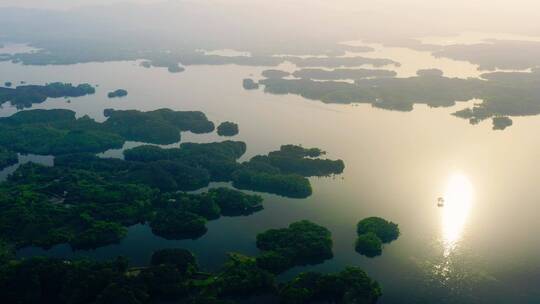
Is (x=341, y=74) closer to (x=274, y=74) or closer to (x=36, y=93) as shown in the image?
(x=274, y=74)

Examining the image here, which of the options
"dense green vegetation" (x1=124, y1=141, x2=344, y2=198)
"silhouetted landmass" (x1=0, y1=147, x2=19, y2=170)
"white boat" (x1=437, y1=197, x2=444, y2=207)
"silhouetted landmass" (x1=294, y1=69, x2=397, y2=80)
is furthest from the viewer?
"silhouetted landmass" (x1=294, y1=69, x2=397, y2=80)

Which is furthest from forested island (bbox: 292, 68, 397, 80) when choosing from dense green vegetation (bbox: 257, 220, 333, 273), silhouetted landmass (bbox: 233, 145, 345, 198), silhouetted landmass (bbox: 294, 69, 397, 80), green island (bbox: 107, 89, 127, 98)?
dense green vegetation (bbox: 257, 220, 333, 273)

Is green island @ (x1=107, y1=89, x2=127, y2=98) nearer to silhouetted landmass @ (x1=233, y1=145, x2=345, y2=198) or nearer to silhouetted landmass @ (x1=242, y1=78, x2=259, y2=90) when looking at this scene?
silhouetted landmass @ (x1=242, y1=78, x2=259, y2=90)

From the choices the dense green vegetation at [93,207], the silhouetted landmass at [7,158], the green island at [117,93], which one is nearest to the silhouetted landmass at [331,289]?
the dense green vegetation at [93,207]

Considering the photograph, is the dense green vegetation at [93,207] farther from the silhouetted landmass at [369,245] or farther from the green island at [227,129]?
the green island at [227,129]

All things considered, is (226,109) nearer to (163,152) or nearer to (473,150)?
(163,152)

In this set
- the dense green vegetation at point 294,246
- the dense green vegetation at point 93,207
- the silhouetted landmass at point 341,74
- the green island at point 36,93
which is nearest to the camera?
the dense green vegetation at point 294,246

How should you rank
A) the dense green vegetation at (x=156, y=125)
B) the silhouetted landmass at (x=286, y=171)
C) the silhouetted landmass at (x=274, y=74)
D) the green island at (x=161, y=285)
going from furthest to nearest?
the silhouetted landmass at (x=274, y=74)
the dense green vegetation at (x=156, y=125)
the silhouetted landmass at (x=286, y=171)
the green island at (x=161, y=285)

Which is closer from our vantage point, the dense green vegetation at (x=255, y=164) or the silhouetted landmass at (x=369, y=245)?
the silhouetted landmass at (x=369, y=245)
